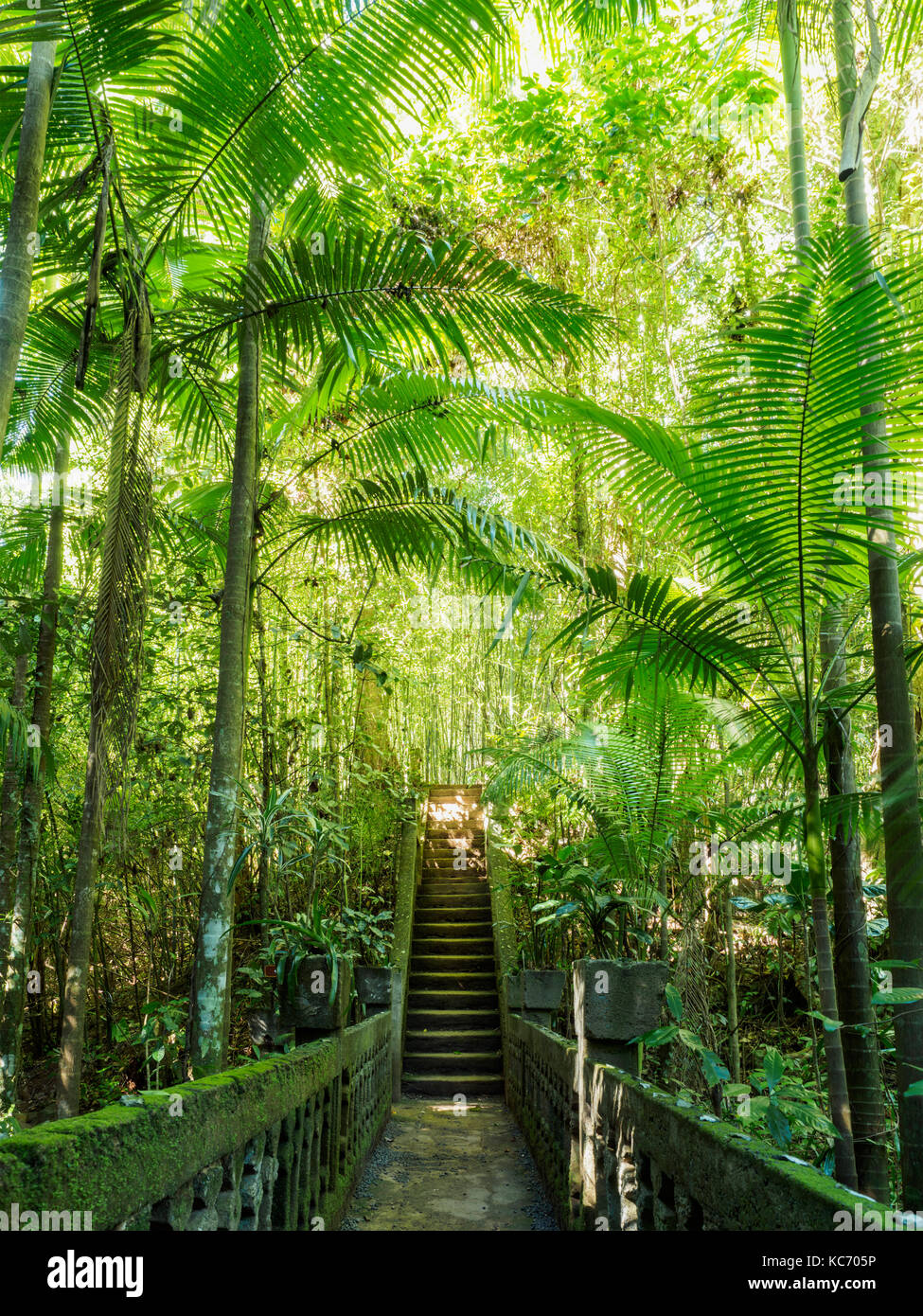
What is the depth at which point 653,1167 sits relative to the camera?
6.38 ft

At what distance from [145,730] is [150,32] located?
4.40 meters

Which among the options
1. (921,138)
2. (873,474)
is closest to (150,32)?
(873,474)

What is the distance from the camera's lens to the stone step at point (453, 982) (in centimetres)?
757

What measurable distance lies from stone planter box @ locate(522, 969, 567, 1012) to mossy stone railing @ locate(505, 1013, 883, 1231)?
129cm

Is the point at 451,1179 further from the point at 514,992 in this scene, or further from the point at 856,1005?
the point at 856,1005

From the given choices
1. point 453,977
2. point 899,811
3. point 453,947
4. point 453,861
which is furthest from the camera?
point 453,861

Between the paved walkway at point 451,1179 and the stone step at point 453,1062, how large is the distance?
0.81 meters

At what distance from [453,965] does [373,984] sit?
8.53 ft

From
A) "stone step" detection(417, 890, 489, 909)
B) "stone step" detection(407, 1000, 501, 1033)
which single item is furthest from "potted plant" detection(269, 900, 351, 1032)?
"stone step" detection(417, 890, 489, 909)

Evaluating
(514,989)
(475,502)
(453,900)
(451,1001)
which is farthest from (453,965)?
(475,502)

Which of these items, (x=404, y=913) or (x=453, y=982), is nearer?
(x=453, y=982)

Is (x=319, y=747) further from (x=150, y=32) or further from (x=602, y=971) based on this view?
A: (x=150, y=32)

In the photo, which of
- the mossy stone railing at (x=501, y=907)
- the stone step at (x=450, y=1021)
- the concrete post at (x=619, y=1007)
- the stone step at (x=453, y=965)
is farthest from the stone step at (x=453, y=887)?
the concrete post at (x=619, y=1007)

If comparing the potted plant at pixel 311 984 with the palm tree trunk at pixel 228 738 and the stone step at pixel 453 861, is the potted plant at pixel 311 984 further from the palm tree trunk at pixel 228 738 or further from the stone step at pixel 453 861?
the stone step at pixel 453 861
